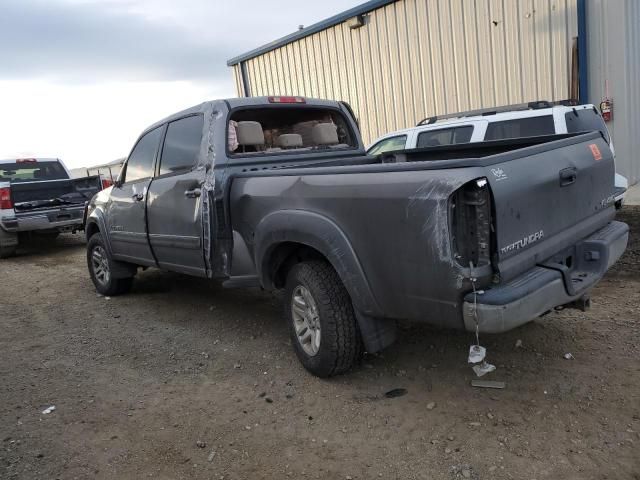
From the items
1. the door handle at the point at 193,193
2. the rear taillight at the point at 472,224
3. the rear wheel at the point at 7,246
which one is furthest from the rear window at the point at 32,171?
the rear taillight at the point at 472,224

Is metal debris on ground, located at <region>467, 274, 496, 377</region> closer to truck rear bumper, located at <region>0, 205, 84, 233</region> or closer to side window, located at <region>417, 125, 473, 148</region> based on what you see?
side window, located at <region>417, 125, 473, 148</region>

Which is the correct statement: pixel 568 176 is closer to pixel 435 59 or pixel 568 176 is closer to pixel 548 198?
pixel 548 198

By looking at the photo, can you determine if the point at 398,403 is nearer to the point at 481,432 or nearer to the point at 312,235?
the point at 481,432

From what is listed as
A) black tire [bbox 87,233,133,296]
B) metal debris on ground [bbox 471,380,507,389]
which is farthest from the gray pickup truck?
black tire [bbox 87,233,133,296]

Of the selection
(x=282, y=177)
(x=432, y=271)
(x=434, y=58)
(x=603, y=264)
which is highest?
(x=434, y=58)

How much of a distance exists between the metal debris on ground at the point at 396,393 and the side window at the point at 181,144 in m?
2.40

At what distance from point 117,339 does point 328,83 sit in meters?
10.3

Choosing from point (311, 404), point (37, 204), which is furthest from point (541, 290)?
point (37, 204)

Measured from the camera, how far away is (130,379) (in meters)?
3.97

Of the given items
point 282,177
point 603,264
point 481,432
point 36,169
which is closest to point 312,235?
point 282,177

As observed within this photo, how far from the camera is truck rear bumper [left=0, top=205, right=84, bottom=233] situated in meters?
9.69

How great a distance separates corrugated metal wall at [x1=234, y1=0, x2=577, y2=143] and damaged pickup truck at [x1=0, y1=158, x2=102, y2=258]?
6.34m

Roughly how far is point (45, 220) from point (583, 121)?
891 centimetres

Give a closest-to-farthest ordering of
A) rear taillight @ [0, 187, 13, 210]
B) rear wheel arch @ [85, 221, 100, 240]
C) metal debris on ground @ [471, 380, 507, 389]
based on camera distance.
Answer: metal debris on ground @ [471, 380, 507, 389] < rear wheel arch @ [85, 221, 100, 240] < rear taillight @ [0, 187, 13, 210]
